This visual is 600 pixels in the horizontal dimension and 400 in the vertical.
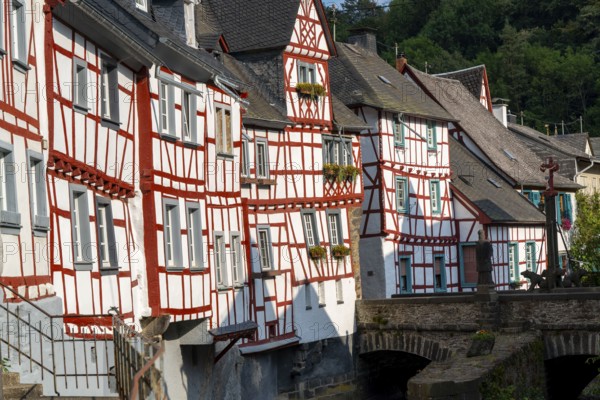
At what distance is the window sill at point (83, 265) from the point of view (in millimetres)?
21391

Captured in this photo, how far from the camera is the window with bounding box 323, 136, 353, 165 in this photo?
38.6m

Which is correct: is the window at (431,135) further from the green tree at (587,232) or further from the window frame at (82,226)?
the window frame at (82,226)

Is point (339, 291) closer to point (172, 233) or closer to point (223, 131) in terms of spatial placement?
point (223, 131)

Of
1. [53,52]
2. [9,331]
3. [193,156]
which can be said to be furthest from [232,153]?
[9,331]

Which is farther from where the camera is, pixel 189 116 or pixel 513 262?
pixel 513 262

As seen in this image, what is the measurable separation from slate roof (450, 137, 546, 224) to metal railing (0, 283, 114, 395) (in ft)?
99.2

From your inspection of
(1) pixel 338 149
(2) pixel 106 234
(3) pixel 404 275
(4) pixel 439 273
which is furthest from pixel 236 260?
(4) pixel 439 273

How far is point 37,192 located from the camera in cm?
1967

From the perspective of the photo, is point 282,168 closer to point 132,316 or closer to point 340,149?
point 340,149

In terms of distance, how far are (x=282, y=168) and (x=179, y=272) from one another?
379 inches

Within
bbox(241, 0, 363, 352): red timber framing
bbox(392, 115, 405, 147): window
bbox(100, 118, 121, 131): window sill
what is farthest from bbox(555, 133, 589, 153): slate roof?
bbox(100, 118, 121, 131): window sill

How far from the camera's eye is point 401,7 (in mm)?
102250

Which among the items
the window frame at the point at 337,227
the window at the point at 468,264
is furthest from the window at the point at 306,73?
the window at the point at 468,264

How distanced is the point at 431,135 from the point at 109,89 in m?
23.8
